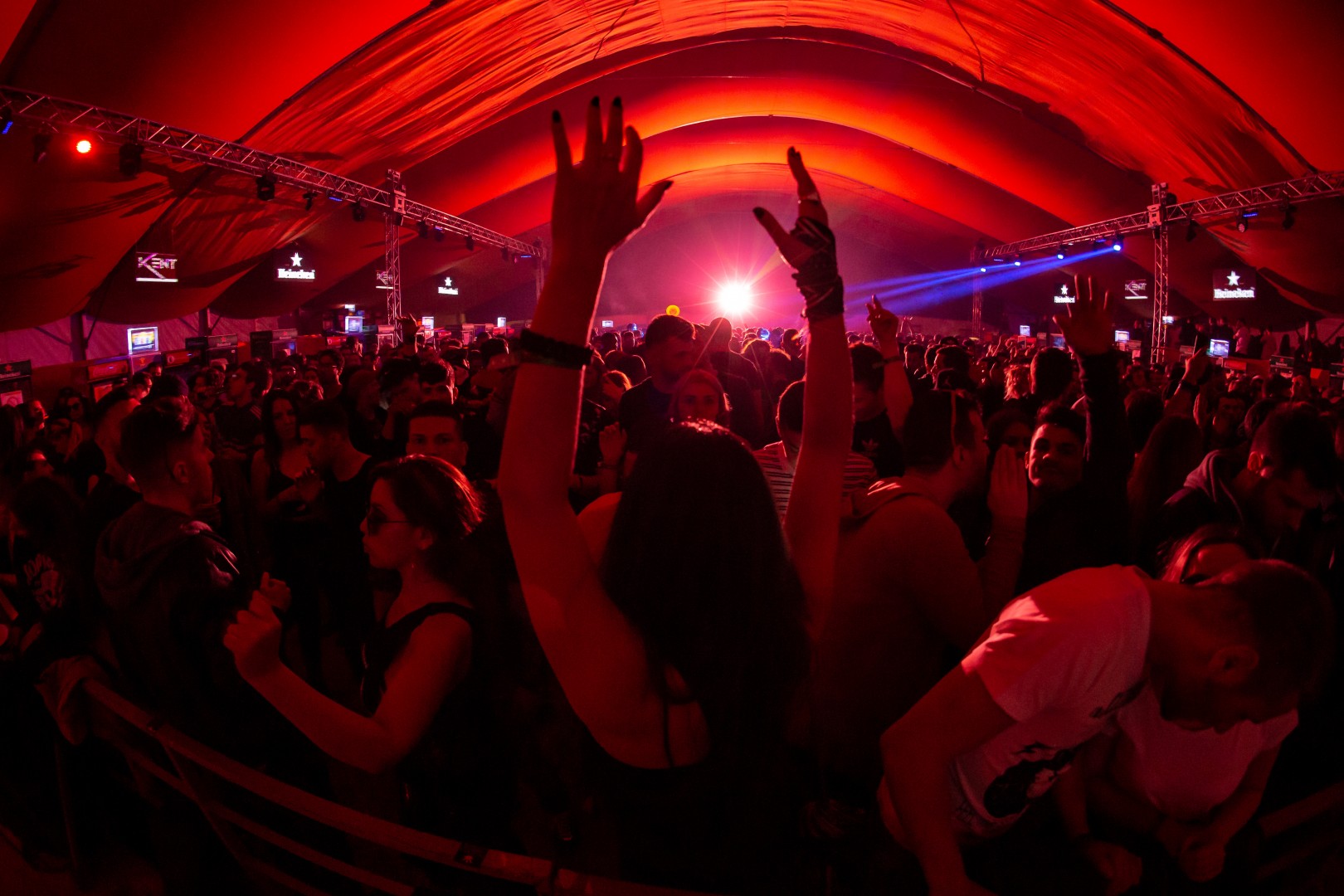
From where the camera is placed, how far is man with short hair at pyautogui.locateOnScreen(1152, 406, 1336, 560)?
2.38 meters

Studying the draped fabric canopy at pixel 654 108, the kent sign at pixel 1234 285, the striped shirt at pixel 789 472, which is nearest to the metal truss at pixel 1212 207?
the draped fabric canopy at pixel 654 108

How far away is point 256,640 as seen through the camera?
4.84ft

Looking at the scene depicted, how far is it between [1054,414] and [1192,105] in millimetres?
11412

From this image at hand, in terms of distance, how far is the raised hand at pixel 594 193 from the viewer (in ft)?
3.20

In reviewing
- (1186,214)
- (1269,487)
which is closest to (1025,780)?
(1269,487)

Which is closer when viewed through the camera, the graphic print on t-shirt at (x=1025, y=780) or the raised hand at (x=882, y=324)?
the graphic print on t-shirt at (x=1025, y=780)

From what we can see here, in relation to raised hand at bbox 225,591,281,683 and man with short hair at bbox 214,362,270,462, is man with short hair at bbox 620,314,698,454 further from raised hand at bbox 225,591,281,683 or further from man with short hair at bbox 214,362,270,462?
man with short hair at bbox 214,362,270,462

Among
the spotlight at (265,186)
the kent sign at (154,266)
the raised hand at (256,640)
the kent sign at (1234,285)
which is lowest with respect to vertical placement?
the raised hand at (256,640)

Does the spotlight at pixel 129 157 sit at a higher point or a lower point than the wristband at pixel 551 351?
higher

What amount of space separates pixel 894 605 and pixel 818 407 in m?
0.66

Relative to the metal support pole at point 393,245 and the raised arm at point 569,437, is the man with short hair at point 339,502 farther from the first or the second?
the metal support pole at point 393,245

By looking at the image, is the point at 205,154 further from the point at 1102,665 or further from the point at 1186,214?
the point at 1186,214

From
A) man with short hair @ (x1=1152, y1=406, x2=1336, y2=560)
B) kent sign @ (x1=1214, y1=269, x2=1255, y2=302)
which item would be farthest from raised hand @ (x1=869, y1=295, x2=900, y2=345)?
kent sign @ (x1=1214, y1=269, x2=1255, y2=302)

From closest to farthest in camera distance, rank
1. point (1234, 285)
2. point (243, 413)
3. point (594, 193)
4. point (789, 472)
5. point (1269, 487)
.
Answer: point (594, 193) → point (1269, 487) → point (789, 472) → point (243, 413) → point (1234, 285)
